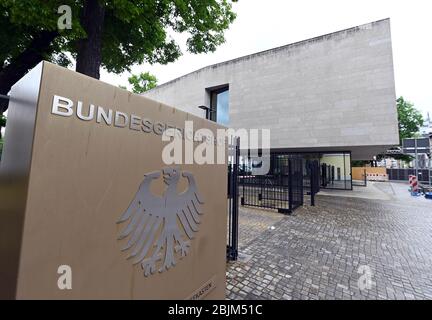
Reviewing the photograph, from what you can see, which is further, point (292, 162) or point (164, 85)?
point (164, 85)

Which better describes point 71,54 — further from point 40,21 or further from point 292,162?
point 292,162

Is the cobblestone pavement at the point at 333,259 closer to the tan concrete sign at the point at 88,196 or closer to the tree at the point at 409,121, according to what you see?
the tan concrete sign at the point at 88,196

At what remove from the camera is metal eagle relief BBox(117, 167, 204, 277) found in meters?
1.67

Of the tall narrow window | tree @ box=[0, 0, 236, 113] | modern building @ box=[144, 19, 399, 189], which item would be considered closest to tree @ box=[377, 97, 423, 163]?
modern building @ box=[144, 19, 399, 189]

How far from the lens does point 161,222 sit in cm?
190

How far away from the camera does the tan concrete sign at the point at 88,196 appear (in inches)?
47.7

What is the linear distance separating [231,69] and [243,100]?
9.65 feet

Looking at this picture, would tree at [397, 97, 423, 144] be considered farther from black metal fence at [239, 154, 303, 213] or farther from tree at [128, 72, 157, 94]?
tree at [128, 72, 157, 94]

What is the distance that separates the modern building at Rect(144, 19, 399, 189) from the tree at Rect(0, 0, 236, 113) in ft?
23.3

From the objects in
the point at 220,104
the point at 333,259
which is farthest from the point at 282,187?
→ the point at 220,104

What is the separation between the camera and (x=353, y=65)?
12.1 m

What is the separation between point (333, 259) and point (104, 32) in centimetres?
831
